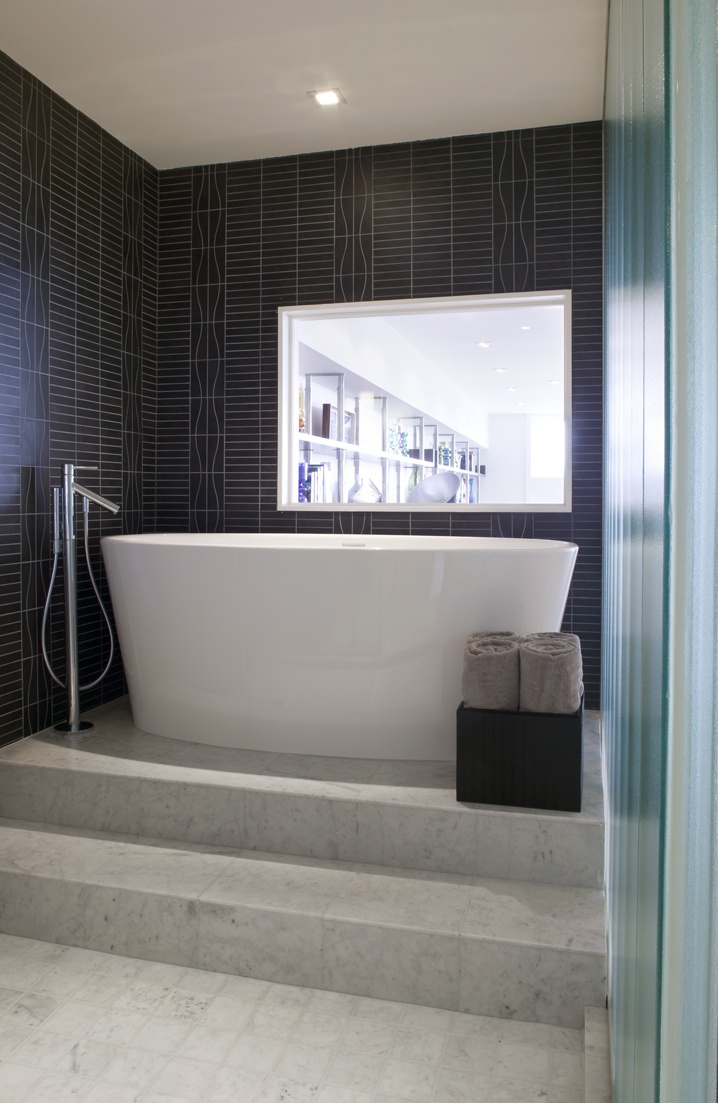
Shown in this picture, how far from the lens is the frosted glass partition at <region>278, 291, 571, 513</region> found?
3.79 meters

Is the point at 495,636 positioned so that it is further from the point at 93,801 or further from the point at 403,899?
the point at 93,801

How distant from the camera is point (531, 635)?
2.54 meters

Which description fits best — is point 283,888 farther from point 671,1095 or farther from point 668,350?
point 668,350

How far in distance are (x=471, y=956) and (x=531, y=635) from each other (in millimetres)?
950

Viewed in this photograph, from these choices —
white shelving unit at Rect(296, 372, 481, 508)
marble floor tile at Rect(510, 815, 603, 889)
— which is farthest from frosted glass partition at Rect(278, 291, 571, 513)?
marble floor tile at Rect(510, 815, 603, 889)

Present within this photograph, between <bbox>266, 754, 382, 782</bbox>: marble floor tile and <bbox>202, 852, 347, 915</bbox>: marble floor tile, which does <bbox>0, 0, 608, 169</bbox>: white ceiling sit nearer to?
<bbox>266, 754, 382, 782</bbox>: marble floor tile

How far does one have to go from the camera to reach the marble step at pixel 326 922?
1889mm

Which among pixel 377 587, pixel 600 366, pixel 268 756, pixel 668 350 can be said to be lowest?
pixel 268 756

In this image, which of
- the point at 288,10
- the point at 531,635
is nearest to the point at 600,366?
the point at 531,635

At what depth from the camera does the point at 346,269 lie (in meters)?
3.82

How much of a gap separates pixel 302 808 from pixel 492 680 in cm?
63

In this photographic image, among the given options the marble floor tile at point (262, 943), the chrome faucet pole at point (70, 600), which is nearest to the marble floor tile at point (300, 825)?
the marble floor tile at point (262, 943)

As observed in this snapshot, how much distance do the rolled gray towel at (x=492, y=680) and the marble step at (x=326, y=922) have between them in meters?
0.45

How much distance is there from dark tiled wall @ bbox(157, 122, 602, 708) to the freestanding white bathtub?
1.06 meters
